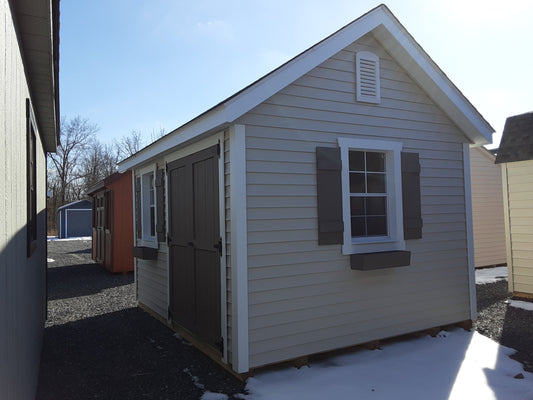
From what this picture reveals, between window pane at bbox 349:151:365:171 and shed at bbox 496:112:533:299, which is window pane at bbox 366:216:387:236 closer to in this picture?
window pane at bbox 349:151:365:171

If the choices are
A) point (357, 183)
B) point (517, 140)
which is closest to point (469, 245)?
point (357, 183)

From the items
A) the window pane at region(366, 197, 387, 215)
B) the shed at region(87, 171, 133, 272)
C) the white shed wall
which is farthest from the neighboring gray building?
the shed at region(87, 171, 133, 272)

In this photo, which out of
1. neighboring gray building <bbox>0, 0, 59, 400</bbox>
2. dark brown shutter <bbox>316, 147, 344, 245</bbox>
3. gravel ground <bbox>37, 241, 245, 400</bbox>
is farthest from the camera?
dark brown shutter <bbox>316, 147, 344, 245</bbox>

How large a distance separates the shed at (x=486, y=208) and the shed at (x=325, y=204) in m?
5.10

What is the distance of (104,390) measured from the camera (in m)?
3.78

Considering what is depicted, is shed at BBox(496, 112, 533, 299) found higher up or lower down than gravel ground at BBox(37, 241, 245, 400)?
higher up

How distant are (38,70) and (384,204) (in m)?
4.00

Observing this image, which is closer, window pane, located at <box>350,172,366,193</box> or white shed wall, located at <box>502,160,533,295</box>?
window pane, located at <box>350,172,366,193</box>

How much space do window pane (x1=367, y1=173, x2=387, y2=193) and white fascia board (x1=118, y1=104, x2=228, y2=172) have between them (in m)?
2.06

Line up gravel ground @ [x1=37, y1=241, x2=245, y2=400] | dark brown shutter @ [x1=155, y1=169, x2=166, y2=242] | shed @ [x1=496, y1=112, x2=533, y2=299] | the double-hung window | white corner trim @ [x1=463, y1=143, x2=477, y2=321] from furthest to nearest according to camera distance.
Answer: shed @ [x1=496, y1=112, x2=533, y2=299]
the double-hung window
dark brown shutter @ [x1=155, y1=169, x2=166, y2=242]
white corner trim @ [x1=463, y1=143, x2=477, y2=321]
gravel ground @ [x1=37, y1=241, x2=245, y2=400]

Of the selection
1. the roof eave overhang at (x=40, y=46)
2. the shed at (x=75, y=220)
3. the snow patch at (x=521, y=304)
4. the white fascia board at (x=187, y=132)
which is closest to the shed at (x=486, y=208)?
the snow patch at (x=521, y=304)

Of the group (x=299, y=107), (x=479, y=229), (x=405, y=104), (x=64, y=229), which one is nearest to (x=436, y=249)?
(x=405, y=104)

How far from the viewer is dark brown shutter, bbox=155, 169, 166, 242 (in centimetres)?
595

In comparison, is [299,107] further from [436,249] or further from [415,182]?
[436,249]
